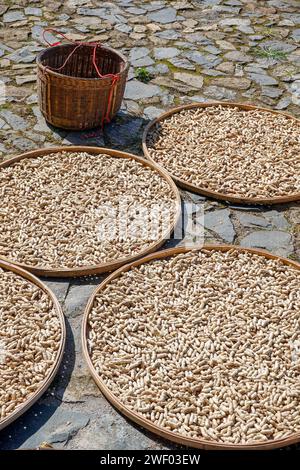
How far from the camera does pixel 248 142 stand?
5.26 metres

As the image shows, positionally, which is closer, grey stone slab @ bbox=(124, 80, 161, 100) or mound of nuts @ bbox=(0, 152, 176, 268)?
mound of nuts @ bbox=(0, 152, 176, 268)

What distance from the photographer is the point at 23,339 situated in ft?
11.1

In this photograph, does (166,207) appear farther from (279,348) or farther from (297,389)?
(297,389)

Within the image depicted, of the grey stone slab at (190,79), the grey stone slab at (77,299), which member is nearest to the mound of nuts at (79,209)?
the grey stone slab at (77,299)

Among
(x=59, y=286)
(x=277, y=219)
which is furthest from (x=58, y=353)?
(x=277, y=219)

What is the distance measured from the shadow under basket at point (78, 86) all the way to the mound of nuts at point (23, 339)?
1.80m

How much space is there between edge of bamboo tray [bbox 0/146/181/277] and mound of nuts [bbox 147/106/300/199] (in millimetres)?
133

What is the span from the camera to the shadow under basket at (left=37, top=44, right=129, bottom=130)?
16.4 feet

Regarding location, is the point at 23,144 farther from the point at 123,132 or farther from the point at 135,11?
the point at 135,11

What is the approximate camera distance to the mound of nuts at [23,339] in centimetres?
313

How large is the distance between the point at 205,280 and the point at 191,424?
1080 mm

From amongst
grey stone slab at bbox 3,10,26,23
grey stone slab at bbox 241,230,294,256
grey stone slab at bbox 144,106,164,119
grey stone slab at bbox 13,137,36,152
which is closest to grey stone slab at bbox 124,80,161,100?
grey stone slab at bbox 144,106,164,119

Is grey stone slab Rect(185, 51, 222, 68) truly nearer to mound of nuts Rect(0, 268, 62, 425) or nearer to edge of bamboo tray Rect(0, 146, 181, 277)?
edge of bamboo tray Rect(0, 146, 181, 277)

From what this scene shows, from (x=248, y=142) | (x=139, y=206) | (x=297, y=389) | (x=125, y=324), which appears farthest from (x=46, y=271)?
(x=248, y=142)
